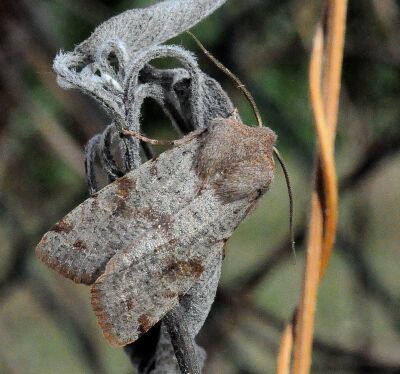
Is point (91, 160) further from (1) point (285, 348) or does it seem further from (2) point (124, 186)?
(1) point (285, 348)

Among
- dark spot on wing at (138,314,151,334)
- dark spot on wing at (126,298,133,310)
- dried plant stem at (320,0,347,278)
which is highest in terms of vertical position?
dried plant stem at (320,0,347,278)

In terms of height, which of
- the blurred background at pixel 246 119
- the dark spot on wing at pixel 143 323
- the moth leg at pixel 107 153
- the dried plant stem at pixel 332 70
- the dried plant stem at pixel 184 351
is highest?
the moth leg at pixel 107 153

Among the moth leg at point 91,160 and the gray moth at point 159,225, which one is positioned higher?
the moth leg at point 91,160

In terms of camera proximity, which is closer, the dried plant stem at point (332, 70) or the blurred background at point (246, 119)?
the dried plant stem at point (332, 70)

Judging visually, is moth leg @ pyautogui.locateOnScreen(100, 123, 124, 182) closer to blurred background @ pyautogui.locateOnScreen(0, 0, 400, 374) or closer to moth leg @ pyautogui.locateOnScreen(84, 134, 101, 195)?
moth leg @ pyautogui.locateOnScreen(84, 134, 101, 195)

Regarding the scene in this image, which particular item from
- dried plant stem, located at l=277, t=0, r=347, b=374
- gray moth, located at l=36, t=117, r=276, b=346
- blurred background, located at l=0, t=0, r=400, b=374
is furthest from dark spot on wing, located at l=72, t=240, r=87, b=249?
blurred background, located at l=0, t=0, r=400, b=374

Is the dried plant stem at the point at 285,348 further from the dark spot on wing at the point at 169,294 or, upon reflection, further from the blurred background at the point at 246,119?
the blurred background at the point at 246,119

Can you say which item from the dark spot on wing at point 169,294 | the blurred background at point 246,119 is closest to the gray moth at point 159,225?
the dark spot on wing at point 169,294
